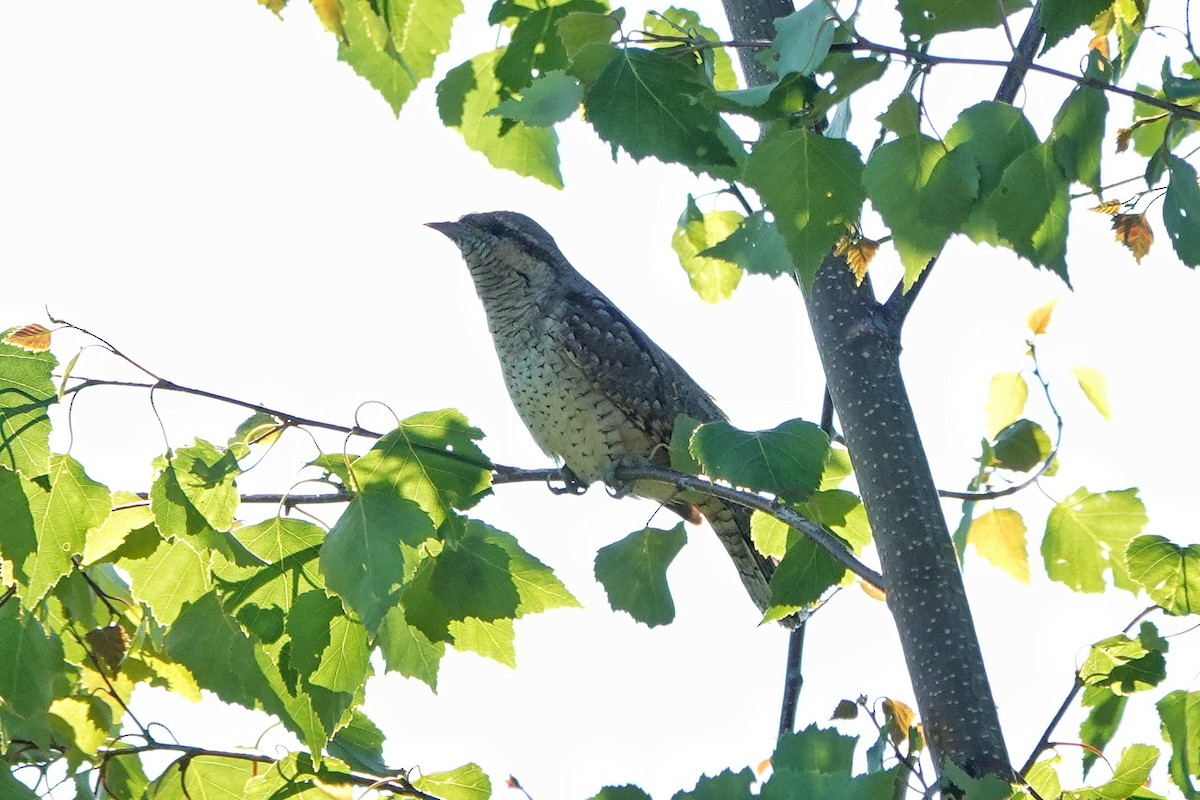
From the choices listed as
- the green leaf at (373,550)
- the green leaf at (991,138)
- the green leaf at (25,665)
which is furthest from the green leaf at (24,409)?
the green leaf at (991,138)

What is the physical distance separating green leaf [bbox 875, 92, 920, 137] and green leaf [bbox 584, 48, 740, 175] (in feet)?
0.81

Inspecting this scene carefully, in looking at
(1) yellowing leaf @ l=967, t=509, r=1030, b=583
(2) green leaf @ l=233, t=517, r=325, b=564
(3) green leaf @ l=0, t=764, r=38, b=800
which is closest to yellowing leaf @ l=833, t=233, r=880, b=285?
(1) yellowing leaf @ l=967, t=509, r=1030, b=583

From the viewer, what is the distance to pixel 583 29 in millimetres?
1881

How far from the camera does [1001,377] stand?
9.69 feet

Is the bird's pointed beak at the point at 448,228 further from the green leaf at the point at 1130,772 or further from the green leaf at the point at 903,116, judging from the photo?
the green leaf at the point at 1130,772

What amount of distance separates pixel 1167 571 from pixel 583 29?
1.38 metres

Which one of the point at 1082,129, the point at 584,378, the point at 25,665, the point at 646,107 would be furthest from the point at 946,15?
the point at 584,378

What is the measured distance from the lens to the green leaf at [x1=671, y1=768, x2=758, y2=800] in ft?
5.26

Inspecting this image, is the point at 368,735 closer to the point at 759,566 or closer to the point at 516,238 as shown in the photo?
the point at 759,566

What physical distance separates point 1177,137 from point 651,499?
7.49 feet

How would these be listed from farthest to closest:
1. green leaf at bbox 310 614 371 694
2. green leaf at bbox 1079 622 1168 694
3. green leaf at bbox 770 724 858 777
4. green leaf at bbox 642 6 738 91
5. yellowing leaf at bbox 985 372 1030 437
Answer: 1. green leaf at bbox 642 6 738 91
2. yellowing leaf at bbox 985 372 1030 437
3. green leaf at bbox 1079 622 1168 694
4. green leaf at bbox 310 614 371 694
5. green leaf at bbox 770 724 858 777

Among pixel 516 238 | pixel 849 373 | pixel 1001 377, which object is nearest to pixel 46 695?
pixel 849 373

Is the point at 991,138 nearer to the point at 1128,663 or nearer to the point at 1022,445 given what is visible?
the point at 1022,445

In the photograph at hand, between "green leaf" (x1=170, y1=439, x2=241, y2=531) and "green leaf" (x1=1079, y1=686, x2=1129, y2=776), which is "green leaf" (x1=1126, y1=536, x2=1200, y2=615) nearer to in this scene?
"green leaf" (x1=1079, y1=686, x2=1129, y2=776)
